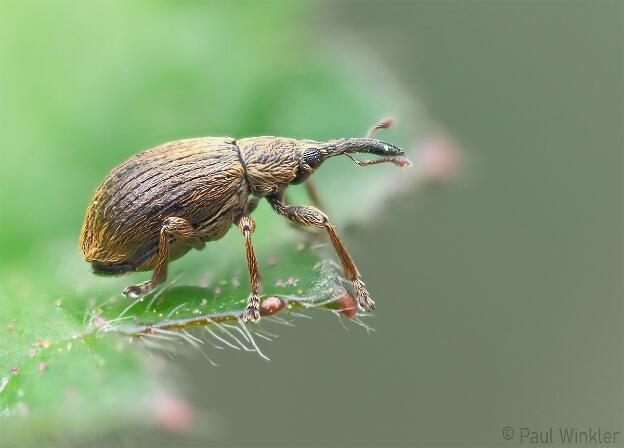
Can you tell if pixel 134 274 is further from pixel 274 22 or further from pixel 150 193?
pixel 274 22

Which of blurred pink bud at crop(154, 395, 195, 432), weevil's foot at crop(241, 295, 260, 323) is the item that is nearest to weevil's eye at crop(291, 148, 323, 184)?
weevil's foot at crop(241, 295, 260, 323)

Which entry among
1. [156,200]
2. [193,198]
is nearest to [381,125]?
[193,198]

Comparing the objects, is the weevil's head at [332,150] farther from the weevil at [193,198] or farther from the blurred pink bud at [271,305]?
the blurred pink bud at [271,305]

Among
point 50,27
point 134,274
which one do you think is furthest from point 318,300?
point 50,27

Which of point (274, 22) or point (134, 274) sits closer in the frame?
point (134, 274)

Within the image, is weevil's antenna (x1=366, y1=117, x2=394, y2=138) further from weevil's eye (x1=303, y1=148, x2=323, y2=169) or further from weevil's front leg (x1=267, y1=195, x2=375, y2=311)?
weevil's front leg (x1=267, y1=195, x2=375, y2=311)
